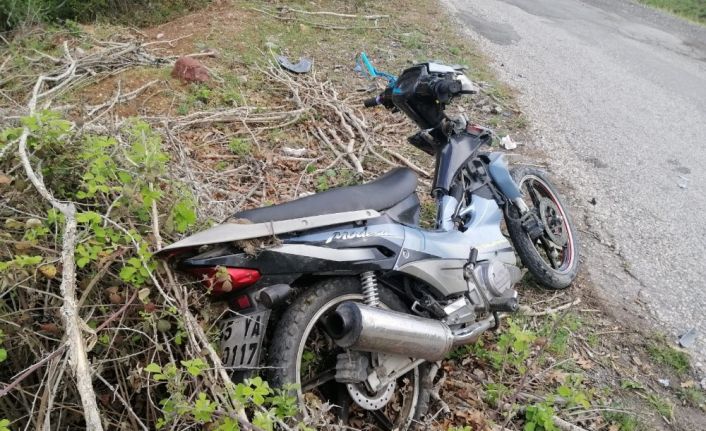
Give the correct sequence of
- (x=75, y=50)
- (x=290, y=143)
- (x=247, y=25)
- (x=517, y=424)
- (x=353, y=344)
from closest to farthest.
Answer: (x=353, y=344) → (x=517, y=424) → (x=290, y=143) → (x=75, y=50) → (x=247, y=25)

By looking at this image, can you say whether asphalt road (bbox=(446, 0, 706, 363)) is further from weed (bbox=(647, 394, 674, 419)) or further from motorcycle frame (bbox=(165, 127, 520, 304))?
motorcycle frame (bbox=(165, 127, 520, 304))

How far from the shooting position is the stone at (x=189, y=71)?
5.87m

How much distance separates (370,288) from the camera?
2.67 meters

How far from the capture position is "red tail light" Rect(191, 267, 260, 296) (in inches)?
89.1

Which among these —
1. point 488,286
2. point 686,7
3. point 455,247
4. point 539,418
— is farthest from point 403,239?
point 686,7

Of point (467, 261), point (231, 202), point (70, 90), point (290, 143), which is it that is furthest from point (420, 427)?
point (70, 90)

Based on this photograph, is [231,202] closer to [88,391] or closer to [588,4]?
[88,391]

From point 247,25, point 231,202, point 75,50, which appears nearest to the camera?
point 231,202

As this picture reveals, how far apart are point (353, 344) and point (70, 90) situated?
4.42 m

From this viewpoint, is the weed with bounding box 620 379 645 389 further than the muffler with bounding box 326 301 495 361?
Yes

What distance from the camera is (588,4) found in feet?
43.9

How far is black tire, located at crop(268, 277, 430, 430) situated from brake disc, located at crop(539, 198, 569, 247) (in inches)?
72.3

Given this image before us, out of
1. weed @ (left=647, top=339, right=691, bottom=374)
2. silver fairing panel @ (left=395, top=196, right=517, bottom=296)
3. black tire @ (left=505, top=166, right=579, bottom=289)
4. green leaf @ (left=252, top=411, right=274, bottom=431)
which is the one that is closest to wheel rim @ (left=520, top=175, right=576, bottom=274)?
black tire @ (left=505, top=166, right=579, bottom=289)

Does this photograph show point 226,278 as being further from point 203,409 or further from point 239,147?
point 239,147
